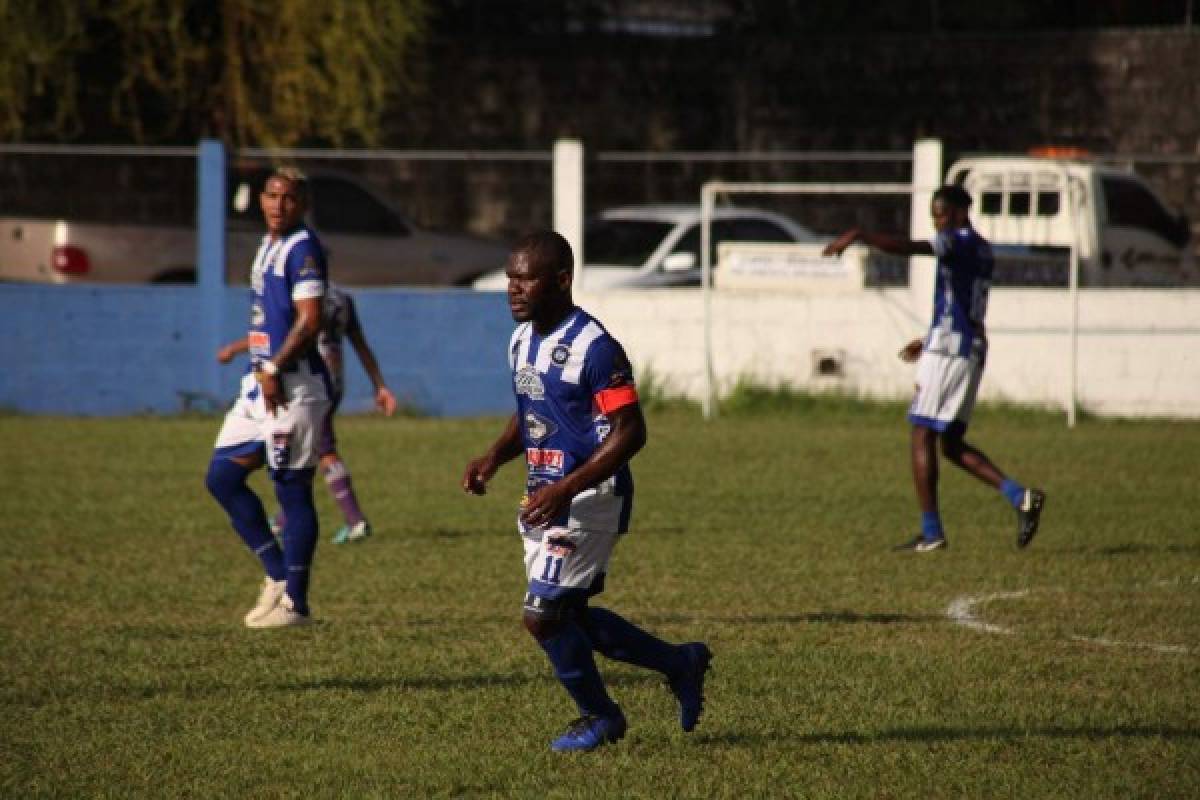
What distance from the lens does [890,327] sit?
65.0ft

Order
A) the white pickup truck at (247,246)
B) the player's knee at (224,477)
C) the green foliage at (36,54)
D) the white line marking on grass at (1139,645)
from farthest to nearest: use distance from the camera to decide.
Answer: the green foliage at (36,54), the white pickup truck at (247,246), the player's knee at (224,477), the white line marking on grass at (1139,645)

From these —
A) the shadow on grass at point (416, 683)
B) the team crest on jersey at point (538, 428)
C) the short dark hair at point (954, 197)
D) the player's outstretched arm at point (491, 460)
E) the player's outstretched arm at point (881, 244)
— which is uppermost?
the short dark hair at point (954, 197)

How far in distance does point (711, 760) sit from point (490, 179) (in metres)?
15.4

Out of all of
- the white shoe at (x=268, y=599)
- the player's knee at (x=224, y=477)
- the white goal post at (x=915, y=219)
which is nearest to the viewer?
the white shoe at (x=268, y=599)

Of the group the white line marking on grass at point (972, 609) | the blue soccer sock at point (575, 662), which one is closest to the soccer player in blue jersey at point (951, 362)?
the white line marking on grass at point (972, 609)

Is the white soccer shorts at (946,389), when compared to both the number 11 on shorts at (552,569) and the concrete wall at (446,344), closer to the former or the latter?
the number 11 on shorts at (552,569)

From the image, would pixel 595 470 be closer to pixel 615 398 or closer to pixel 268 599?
pixel 615 398

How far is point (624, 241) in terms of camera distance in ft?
68.8

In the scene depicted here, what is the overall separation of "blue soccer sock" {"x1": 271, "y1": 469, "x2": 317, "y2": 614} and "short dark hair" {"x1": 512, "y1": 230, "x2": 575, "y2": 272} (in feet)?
10.1

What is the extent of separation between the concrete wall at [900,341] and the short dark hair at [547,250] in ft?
A: 43.8

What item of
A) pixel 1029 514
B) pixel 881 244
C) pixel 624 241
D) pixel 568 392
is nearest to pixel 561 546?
pixel 568 392

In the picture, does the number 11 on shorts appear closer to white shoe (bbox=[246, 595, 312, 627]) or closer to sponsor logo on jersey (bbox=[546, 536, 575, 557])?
sponsor logo on jersey (bbox=[546, 536, 575, 557])

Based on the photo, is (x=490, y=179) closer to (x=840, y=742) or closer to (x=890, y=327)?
(x=890, y=327)

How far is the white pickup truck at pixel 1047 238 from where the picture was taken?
19.5 metres
